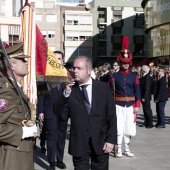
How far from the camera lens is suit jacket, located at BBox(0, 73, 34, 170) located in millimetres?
3354

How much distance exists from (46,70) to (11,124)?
6.89ft

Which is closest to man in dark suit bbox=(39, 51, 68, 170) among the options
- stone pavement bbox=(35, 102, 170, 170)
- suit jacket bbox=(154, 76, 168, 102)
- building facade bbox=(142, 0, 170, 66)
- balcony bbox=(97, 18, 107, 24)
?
stone pavement bbox=(35, 102, 170, 170)

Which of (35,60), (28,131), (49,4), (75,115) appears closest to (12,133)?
(28,131)

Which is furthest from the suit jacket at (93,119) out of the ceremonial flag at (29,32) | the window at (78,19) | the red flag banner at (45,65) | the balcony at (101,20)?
the balcony at (101,20)

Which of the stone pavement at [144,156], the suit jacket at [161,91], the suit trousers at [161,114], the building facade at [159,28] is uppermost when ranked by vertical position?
the building facade at [159,28]

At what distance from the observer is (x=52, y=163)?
21.3 feet

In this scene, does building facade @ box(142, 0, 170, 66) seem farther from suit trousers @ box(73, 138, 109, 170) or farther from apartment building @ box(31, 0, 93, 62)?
suit trousers @ box(73, 138, 109, 170)

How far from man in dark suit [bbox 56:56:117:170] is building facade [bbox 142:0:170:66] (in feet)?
115

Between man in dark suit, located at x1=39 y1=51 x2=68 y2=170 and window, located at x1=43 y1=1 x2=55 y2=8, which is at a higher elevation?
window, located at x1=43 y1=1 x2=55 y2=8

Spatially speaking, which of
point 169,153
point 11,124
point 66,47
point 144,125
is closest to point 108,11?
point 66,47

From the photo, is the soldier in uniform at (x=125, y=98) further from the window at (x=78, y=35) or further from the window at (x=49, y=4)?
the window at (x=49, y=4)

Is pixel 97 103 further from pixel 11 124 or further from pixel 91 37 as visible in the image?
pixel 91 37

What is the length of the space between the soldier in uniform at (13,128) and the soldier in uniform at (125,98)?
13.1ft

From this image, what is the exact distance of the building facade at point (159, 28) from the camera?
128 feet
